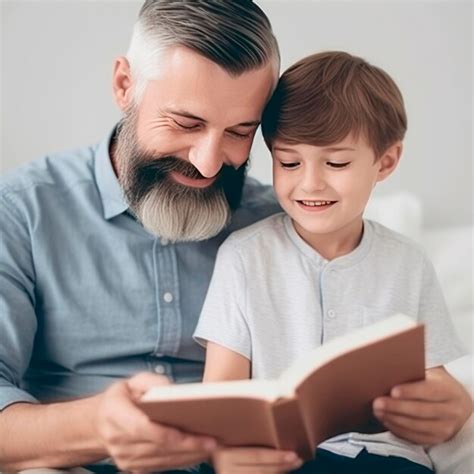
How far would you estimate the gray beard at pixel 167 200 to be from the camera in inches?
48.5

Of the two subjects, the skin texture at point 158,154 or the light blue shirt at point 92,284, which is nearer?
the skin texture at point 158,154

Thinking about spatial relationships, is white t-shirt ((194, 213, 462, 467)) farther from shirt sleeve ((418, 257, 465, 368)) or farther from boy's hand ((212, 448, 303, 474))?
boy's hand ((212, 448, 303, 474))

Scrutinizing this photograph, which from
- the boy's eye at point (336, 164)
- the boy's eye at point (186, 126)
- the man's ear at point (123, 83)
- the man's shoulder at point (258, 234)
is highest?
the man's ear at point (123, 83)

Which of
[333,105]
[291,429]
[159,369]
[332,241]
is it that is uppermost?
[333,105]

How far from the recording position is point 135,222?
1310 mm

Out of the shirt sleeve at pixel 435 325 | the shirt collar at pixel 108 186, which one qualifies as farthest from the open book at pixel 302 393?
the shirt collar at pixel 108 186

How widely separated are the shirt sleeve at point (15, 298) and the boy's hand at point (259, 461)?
1.18ft

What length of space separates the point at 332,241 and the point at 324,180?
128 millimetres

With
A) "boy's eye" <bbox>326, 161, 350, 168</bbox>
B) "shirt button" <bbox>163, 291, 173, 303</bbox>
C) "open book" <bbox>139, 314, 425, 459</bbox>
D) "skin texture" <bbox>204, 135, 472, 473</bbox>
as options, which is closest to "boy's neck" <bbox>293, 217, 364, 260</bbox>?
"skin texture" <bbox>204, 135, 472, 473</bbox>

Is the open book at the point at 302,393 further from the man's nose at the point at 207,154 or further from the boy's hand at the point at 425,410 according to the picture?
the man's nose at the point at 207,154

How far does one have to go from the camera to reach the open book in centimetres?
79

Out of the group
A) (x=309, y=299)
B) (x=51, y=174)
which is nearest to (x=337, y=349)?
(x=309, y=299)

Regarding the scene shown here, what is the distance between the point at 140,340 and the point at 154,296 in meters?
0.08

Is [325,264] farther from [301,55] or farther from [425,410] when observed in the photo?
[301,55]
